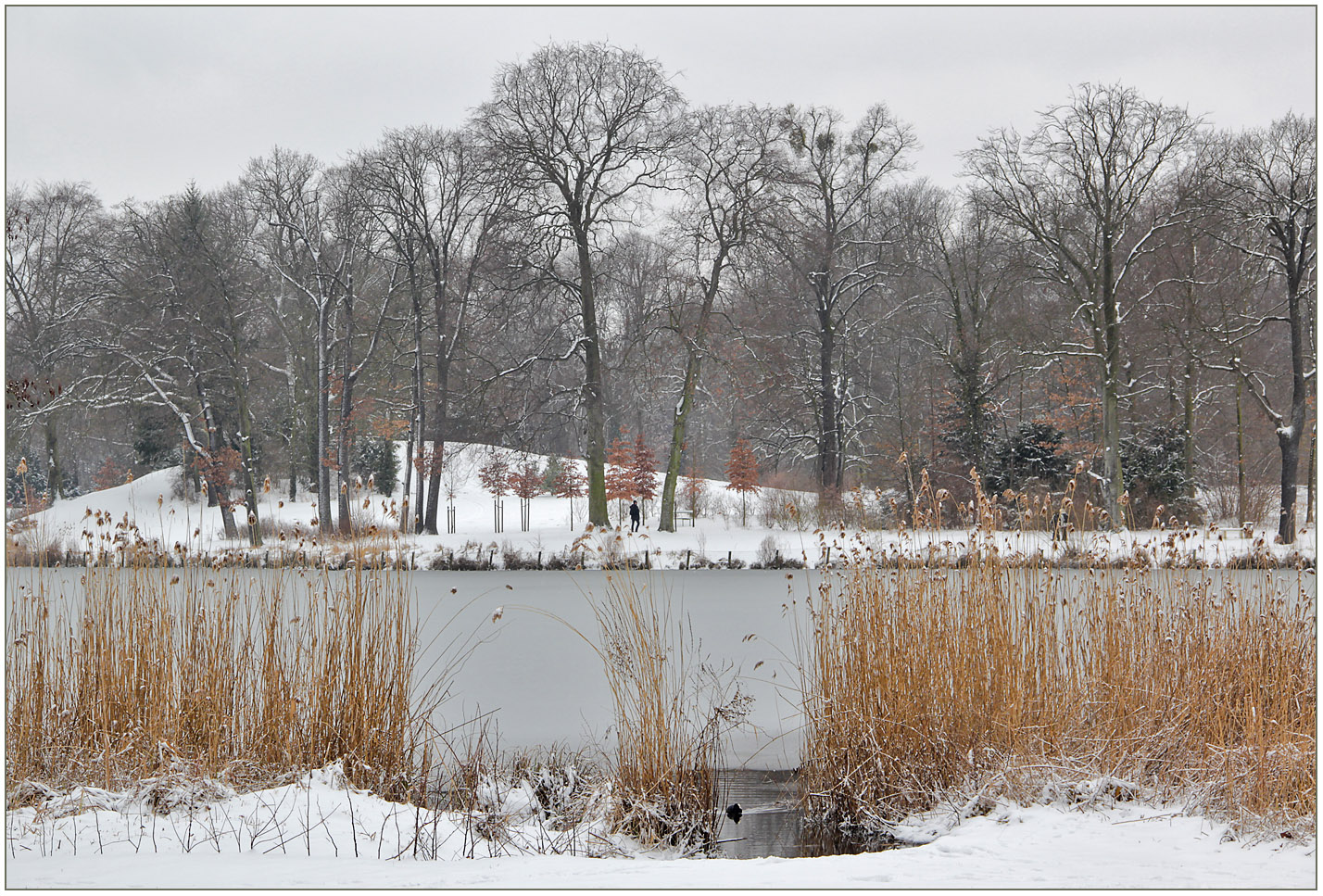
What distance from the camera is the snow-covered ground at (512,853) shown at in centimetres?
257

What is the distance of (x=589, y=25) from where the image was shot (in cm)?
398

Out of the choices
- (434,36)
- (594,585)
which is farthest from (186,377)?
(434,36)

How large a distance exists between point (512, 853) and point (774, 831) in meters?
0.98

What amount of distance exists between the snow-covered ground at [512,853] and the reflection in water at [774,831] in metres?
0.25

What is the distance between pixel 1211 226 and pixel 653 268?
722 cm

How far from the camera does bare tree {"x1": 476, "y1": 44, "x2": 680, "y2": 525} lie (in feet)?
41.0

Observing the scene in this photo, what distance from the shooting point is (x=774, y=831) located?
3438mm

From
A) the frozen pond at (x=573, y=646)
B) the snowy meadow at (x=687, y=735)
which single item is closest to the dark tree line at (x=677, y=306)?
the frozen pond at (x=573, y=646)

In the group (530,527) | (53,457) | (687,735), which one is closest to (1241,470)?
(687,735)

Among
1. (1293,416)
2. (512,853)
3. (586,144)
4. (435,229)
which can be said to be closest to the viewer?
(512,853)

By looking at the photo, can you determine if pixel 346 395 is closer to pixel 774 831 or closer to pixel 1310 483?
pixel 1310 483

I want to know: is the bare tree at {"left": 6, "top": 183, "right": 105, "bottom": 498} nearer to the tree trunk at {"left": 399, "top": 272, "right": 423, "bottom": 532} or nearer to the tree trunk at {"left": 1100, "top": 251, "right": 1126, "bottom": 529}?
the tree trunk at {"left": 399, "top": 272, "right": 423, "bottom": 532}

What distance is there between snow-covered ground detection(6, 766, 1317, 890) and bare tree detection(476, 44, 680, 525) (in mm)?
9641

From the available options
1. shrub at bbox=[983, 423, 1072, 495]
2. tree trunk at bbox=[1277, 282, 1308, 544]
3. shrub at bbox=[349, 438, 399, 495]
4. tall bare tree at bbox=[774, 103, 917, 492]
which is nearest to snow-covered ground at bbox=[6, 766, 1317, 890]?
tree trunk at bbox=[1277, 282, 1308, 544]
